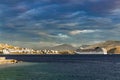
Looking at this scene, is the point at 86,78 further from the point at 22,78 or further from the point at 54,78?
the point at 22,78

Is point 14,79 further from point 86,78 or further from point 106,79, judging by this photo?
point 106,79

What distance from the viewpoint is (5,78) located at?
260 feet

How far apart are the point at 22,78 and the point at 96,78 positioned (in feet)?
64.6

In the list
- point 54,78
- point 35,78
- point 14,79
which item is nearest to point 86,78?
point 54,78

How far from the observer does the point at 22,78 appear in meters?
78.3

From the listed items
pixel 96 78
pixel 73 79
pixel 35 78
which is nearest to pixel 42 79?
pixel 35 78

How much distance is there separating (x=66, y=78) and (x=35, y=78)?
8.19 meters

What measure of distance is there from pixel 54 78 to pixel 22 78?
28.0 feet

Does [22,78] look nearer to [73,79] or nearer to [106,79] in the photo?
[73,79]

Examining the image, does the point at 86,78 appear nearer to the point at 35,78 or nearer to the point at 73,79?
the point at 73,79

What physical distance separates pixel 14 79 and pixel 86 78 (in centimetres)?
1897

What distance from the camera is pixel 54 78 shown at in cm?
7744

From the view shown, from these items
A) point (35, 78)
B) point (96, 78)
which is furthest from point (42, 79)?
point (96, 78)

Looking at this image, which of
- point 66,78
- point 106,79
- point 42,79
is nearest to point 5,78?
point 42,79
